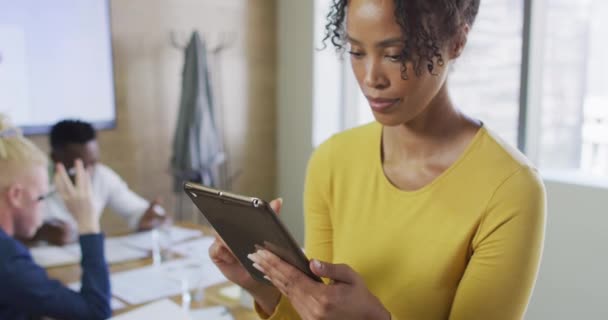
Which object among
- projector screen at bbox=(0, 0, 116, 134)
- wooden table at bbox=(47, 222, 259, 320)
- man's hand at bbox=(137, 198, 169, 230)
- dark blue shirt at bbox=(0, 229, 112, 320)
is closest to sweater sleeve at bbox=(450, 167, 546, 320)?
wooden table at bbox=(47, 222, 259, 320)

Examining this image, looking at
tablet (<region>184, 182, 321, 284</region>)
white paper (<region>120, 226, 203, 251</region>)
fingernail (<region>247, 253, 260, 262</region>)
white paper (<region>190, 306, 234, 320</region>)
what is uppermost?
tablet (<region>184, 182, 321, 284</region>)

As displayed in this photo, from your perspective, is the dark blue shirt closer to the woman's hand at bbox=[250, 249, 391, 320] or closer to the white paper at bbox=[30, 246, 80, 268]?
the white paper at bbox=[30, 246, 80, 268]

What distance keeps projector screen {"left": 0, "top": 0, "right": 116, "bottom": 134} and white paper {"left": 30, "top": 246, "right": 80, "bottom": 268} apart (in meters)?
0.85

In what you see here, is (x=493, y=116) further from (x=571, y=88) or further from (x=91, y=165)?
(x=91, y=165)

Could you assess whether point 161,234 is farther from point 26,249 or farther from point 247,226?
point 247,226

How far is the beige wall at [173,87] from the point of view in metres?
3.06

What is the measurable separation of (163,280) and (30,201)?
46cm

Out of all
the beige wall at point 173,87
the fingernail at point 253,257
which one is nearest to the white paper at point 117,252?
the beige wall at point 173,87

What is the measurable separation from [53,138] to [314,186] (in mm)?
1785

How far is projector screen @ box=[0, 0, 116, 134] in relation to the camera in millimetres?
2633

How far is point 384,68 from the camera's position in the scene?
82 cm

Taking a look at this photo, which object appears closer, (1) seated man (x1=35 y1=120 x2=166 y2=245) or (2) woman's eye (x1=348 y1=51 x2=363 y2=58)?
(2) woman's eye (x1=348 y1=51 x2=363 y2=58)

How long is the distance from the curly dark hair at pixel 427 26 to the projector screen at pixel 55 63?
2.36m

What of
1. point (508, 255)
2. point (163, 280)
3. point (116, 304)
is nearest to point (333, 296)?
point (508, 255)
